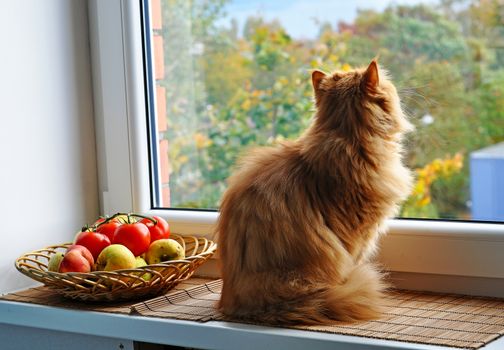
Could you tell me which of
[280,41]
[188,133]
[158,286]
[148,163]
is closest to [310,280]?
[158,286]

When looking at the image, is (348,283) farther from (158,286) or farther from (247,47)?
(247,47)

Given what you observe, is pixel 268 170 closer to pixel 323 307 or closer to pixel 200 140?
pixel 323 307

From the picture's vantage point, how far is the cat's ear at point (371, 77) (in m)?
1.25

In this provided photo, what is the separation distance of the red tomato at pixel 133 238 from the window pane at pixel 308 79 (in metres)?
0.34

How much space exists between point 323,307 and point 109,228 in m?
0.50

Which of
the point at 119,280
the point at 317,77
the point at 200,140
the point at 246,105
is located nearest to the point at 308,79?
the point at 246,105

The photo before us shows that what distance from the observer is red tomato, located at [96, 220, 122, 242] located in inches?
58.6

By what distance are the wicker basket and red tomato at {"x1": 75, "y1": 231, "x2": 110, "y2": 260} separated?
0.27ft

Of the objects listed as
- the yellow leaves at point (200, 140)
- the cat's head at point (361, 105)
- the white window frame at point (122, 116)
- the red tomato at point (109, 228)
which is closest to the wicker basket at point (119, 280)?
the red tomato at point (109, 228)

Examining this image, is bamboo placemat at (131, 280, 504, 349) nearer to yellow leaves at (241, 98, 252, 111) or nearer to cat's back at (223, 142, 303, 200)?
cat's back at (223, 142, 303, 200)

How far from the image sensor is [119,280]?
1.34m

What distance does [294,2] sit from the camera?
1913mm

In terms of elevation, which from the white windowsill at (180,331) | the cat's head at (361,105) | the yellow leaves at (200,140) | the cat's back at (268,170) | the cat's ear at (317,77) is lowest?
the white windowsill at (180,331)

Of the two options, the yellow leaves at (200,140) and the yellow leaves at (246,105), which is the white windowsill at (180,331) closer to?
the yellow leaves at (200,140)
